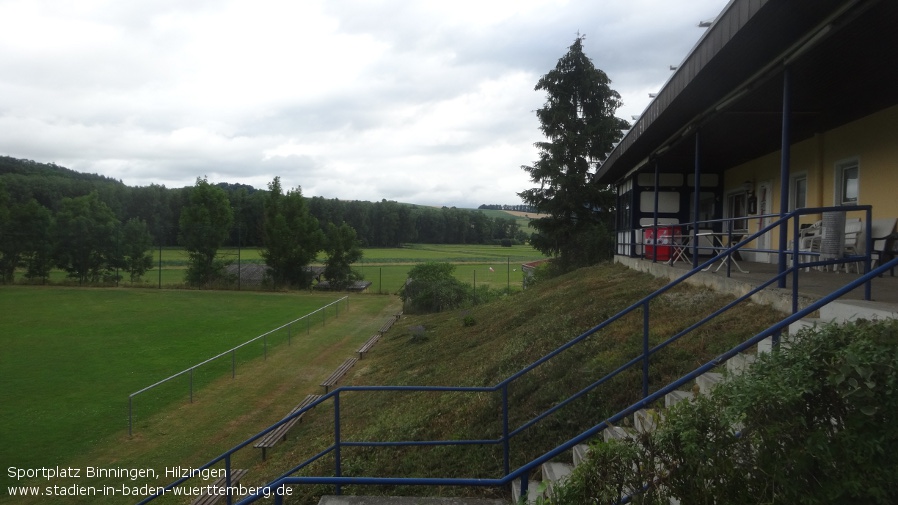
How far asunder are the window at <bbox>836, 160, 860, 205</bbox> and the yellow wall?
0.30 feet

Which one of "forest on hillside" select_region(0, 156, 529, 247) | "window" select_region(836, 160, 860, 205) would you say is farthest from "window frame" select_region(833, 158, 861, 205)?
"forest on hillside" select_region(0, 156, 529, 247)

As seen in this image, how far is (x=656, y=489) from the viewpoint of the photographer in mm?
3031

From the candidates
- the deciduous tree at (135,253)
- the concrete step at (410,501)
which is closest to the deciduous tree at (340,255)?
the deciduous tree at (135,253)

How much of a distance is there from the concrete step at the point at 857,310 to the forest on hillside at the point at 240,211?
47421mm

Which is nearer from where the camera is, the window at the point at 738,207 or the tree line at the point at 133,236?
the window at the point at 738,207

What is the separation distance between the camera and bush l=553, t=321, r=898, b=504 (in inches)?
102

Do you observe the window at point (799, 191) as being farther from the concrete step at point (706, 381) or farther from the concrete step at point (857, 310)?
the concrete step at point (706, 381)

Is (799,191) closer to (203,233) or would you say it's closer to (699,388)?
(699,388)

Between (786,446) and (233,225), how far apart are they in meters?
Result: 52.6

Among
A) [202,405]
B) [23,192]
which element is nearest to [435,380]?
[202,405]

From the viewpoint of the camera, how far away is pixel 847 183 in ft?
34.4

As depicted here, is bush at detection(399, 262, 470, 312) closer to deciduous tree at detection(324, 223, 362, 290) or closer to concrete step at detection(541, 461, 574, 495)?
deciduous tree at detection(324, 223, 362, 290)

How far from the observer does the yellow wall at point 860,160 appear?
905cm

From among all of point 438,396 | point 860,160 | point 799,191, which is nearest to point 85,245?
point 438,396
